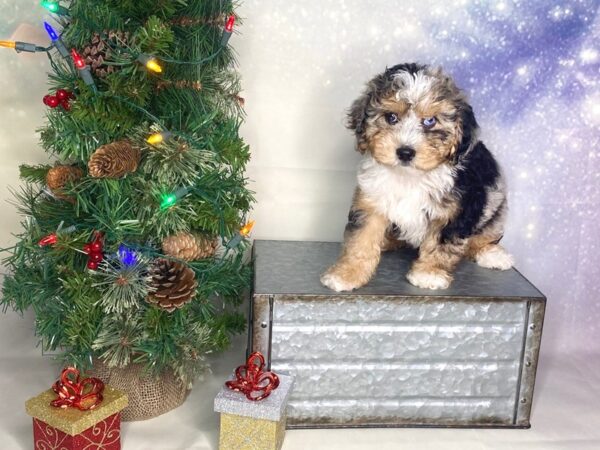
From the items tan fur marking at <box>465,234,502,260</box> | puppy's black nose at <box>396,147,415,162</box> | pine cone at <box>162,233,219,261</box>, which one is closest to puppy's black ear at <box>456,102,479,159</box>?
puppy's black nose at <box>396,147,415,162</box>

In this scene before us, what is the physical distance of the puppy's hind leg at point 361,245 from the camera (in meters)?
2.45

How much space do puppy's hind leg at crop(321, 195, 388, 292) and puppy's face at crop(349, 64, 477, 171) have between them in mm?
245

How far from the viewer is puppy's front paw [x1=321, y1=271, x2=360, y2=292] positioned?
239 cm

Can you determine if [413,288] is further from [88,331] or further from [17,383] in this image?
[17,383]

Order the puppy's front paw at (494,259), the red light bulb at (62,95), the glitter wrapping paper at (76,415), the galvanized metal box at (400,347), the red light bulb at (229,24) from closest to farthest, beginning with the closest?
the glitter wrapping paper at (76,415) → the red light bulb at (62,95) → the red light bulb at (229,24) → the galvanized metal box at (400,347) → the puppy's front paw at (494,259)

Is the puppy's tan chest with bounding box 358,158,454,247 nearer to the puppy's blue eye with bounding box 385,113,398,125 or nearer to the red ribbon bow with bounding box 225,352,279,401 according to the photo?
the puppy's blue eye with bounding box 385,113,398,125

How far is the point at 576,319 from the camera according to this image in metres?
3.27

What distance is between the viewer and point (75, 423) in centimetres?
204

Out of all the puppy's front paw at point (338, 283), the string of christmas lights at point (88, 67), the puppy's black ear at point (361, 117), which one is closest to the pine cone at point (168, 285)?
the string of christmas lights at point (88, 67)

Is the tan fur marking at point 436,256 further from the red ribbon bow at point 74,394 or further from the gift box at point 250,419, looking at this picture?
the red ribbon bow at point 74,394

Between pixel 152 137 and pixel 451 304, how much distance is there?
110 cm

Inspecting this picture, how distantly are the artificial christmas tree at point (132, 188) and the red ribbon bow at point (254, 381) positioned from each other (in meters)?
0.22

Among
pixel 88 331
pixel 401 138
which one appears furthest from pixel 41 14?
pixel 401 138

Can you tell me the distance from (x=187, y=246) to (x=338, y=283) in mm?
504
